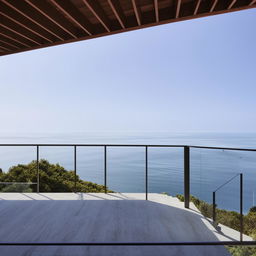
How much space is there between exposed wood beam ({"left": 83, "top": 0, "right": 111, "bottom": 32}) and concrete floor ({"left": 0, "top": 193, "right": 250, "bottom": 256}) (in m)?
2.58

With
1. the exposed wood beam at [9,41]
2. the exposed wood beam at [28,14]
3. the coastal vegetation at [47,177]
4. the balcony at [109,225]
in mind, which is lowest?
the coastal vegetation at [47,177]

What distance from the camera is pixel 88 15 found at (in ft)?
7.98

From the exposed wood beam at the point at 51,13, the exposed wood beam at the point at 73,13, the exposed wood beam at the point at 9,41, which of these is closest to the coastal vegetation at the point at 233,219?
the exposed wood beam at the point at 73,13

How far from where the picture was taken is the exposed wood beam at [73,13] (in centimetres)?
209

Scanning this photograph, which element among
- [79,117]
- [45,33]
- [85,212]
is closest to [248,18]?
[45,33]

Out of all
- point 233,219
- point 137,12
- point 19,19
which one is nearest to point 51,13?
point 19,19

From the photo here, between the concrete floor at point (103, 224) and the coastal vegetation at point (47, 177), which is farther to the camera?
the coastal vegetation at point (47, 177)

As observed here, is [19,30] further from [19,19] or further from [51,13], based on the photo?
[51,13]

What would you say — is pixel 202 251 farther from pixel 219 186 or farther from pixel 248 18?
pixel 248 18

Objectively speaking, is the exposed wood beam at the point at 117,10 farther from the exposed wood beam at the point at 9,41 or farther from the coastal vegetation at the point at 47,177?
the coastal vegetation at the point at 47,177

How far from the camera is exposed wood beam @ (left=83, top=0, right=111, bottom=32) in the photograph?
2109 millimetres

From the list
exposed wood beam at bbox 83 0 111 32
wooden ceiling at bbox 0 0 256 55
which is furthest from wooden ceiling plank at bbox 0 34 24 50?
exposed wood beam at bbox 83 0 111 32

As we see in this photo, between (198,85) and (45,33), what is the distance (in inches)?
1182

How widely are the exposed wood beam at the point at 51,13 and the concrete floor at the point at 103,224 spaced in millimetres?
2562
